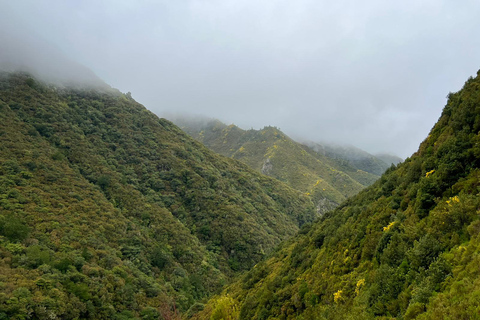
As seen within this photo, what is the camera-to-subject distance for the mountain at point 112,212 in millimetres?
32719

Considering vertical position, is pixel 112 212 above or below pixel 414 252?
below

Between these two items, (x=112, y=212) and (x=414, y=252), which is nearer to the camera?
(x=414, y=252)

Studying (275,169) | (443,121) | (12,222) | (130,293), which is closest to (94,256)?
(130,293)

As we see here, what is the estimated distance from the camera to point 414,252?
9203 millimetres

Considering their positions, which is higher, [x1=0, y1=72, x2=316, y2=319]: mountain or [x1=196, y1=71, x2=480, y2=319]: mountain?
[x1=196, y1=71, x2=480, y2=319]: mountain

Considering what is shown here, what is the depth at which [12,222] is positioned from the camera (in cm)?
3503

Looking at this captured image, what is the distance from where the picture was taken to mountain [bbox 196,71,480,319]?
24.0 ft

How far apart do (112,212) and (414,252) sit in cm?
5443

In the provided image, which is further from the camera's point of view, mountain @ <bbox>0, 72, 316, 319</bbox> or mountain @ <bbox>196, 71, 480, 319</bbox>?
mountain @ <bbox>0, 72, 316, 319</bbox>

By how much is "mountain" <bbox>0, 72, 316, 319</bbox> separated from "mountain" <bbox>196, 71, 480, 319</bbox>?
36.7 feet

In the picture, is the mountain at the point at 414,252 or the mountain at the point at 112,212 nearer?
the mountain at the point at 414,252

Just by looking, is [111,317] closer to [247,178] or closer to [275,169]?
[247,178]

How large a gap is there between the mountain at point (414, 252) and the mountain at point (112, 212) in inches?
441

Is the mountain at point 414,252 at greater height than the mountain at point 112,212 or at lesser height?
greater
